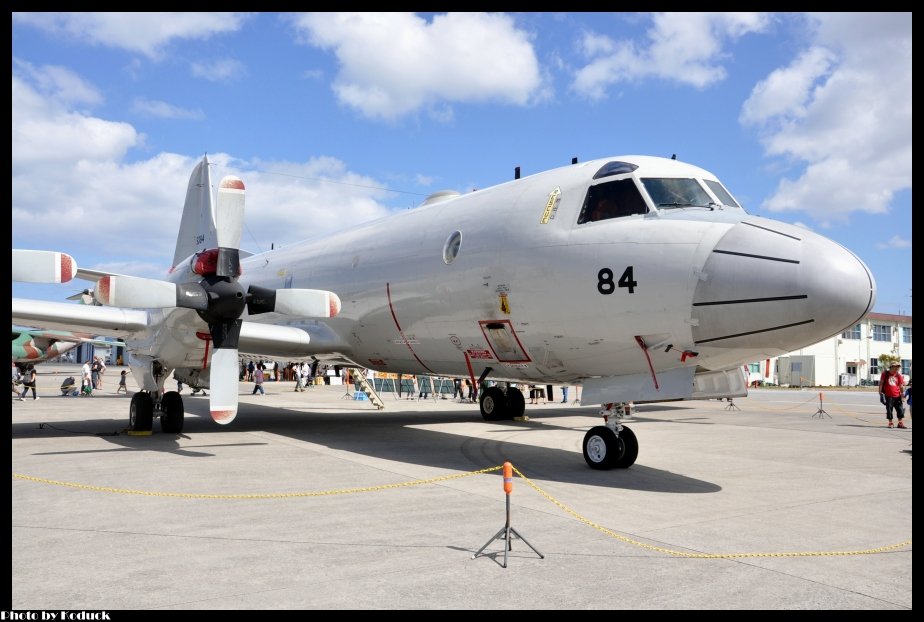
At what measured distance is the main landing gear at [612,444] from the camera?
1041cm

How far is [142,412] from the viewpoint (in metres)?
14.8

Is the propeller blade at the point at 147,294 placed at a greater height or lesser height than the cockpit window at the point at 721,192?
lesser

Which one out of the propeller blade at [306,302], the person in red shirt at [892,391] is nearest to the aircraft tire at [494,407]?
the propeller blade at [306,302]

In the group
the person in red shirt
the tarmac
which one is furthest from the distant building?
the tarmac

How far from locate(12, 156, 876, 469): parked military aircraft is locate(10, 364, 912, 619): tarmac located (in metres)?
1.52

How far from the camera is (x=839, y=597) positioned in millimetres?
5039

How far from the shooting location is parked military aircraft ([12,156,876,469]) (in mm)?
8445

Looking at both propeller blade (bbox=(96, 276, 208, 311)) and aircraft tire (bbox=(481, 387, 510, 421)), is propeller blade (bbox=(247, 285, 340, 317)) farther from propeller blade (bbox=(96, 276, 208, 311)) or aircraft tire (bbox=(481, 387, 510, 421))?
aircraft tire (bbox=(481, 387, 510, 421))

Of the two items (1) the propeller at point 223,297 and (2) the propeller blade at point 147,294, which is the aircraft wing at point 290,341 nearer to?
(1) the propeller at point 223,297

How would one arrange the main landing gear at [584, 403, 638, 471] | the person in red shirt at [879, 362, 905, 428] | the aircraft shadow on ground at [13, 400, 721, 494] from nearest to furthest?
the aircraft shadow on ground at [13, 400, 721, 494]
the main landing gear at [584, 403, 638, 471]
the person in red shirt at [879, 362, 905, 428]

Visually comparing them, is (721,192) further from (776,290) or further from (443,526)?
(443,526)

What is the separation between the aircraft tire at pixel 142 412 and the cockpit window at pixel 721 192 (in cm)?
1160

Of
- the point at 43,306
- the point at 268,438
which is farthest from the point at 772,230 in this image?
the point at 43,306

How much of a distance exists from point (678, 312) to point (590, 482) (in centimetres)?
261
